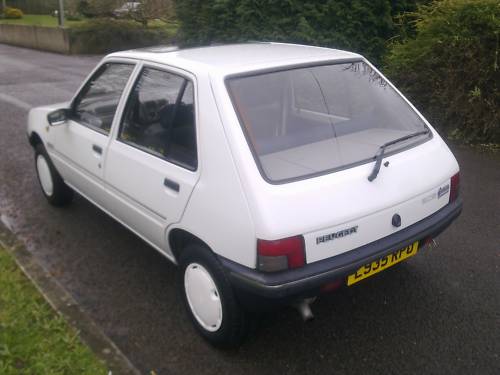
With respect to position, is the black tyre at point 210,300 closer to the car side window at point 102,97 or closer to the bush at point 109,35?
the car side window at point 102,97

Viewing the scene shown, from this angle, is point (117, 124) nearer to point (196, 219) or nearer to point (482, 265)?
point (196, 219)

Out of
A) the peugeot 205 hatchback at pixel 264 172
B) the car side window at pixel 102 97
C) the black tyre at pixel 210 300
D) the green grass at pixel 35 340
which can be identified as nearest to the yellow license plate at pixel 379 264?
the peugeot 205 hatchback at pixel 264 172

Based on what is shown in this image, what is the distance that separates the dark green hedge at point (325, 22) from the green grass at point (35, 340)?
6826 millimetres

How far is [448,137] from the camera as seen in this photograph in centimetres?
699

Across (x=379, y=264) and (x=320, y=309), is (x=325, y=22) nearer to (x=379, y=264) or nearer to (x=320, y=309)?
(x=320, y=309)

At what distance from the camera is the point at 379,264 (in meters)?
2.80

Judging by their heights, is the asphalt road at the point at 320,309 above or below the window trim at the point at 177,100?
below

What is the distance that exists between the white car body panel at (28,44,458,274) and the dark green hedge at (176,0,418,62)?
18.1 feet

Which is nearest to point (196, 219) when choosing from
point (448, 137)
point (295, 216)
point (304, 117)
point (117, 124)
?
point (295, 216)

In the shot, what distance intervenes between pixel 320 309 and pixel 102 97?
2387mm

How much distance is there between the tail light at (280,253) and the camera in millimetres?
2436

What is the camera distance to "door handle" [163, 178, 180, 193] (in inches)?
116

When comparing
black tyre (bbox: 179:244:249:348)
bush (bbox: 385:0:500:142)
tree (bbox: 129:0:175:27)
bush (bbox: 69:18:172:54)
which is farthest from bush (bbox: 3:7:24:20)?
black tyre (bbox: 179:244:249:348)

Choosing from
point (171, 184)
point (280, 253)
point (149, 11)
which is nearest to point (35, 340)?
point (171, 184)
